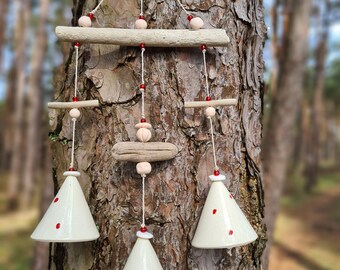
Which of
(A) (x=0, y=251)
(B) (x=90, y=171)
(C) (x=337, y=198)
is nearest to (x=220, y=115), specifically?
(B) (x=90, y=171)

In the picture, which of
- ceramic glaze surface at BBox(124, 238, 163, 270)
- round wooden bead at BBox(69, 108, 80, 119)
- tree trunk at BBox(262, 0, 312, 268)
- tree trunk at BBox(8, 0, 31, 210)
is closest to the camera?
ceramic glaze surface at BBox(124, 238, 163, 270)

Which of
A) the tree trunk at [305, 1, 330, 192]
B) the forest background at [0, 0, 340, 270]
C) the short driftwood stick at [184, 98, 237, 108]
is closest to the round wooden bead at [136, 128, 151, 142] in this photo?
the short driftwood stick at [184, 98, 237, 108]

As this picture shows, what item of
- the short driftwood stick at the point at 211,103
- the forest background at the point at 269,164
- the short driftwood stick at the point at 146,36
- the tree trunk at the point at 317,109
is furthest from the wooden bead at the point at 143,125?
the tree trunk at the point at 317,109

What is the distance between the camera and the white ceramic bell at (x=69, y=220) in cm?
102

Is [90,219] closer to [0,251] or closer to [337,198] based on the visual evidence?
[0,251]

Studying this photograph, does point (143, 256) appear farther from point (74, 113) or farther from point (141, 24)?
point (141, 24)

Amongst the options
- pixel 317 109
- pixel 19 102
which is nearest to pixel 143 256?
pixel 19 102

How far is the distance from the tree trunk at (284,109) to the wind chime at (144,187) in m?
2.33

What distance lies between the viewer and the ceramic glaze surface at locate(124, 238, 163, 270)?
98cm

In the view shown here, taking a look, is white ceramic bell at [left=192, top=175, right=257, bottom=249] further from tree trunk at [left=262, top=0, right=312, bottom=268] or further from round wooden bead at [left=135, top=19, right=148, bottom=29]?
tree trunk at [left=262, top=0, right=312, bottom=268]

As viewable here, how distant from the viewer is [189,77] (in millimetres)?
1107

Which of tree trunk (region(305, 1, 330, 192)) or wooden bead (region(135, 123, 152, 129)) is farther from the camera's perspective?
tree trunk (region(305, 1, 330, 192))

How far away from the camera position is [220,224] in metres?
1.02

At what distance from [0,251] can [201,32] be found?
5.89 meters
